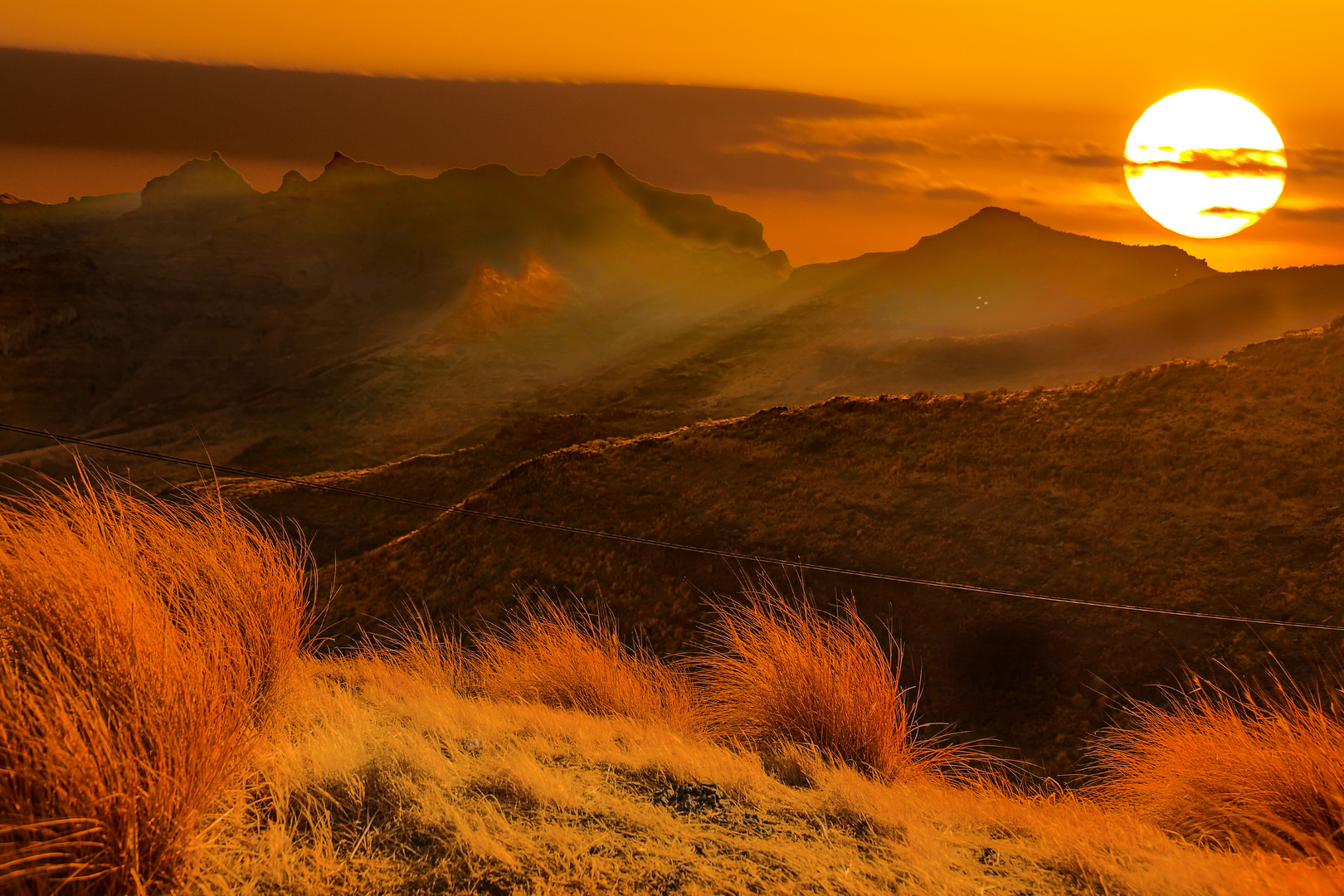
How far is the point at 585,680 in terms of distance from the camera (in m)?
9.50

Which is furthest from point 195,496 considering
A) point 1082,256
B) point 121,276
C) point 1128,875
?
point 121,276

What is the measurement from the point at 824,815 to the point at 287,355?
493 feet

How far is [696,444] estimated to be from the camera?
40.1 m

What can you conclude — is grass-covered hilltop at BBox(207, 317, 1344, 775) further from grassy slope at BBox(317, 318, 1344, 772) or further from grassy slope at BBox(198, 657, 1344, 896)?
grassy slope at BBox(198, 657, 1344, 896)

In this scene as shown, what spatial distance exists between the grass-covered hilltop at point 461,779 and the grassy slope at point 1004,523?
14.3 meters

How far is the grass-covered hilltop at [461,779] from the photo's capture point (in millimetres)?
3965

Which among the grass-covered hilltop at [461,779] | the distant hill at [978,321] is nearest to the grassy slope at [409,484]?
the distant hill at [978,321]

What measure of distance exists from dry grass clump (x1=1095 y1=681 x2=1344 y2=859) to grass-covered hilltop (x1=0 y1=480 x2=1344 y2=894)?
21 millimetres

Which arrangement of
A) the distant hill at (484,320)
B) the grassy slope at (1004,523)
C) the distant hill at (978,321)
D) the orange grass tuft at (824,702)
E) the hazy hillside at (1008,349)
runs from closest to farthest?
the orange grass tuft at (824,702), the grassy slope at (1004,523), the hazy hillside at (1008,349), the distant hill at (978,321), the distant hill at (484,320)

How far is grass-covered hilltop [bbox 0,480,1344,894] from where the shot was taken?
3.96m

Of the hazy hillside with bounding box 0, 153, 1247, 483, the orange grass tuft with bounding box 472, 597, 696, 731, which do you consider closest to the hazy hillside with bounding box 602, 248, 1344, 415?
the hazy hillside with bounding box 0, 153, 1247, 483

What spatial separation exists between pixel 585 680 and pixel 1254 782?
5.64 metres

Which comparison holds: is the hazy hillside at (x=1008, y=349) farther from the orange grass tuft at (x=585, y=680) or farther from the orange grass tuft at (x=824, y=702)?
the orange grass tuft at (x=824, y=702)

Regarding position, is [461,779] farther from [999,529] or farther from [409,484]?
[409,484]
